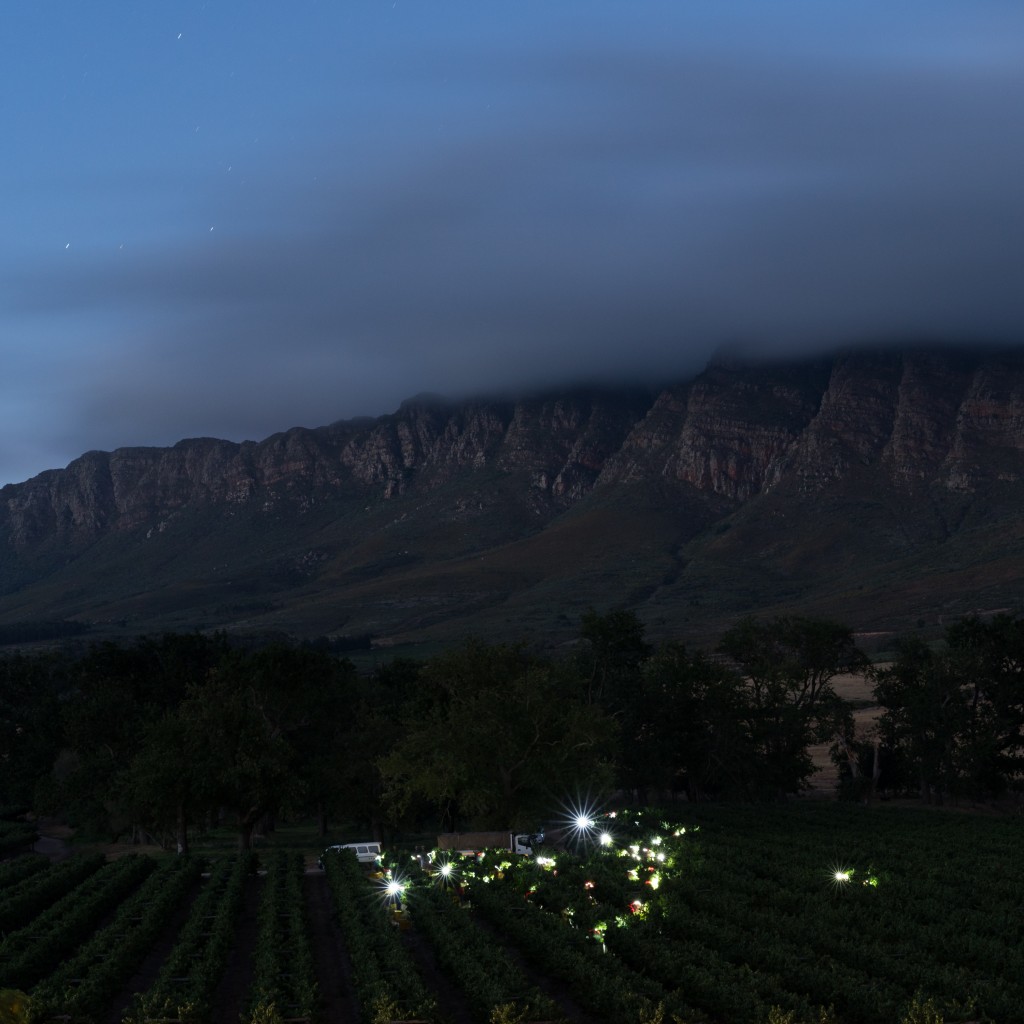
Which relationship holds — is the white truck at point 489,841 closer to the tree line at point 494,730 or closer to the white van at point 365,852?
the tree line at point 494,730

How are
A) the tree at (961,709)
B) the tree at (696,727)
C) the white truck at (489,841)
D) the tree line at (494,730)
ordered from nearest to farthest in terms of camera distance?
the white truck at (489,841), the tree line at (494,730), the tree at (961,709), the tree at (696,727)

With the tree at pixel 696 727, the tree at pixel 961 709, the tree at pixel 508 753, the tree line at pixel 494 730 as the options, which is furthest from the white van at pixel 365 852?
the tree at pixel 961 709

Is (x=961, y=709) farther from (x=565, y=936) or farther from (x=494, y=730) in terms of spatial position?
(x=565, y=936)

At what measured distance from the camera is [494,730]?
55.0 meters

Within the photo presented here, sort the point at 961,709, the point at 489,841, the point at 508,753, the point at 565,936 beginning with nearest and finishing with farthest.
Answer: the point at 565,936, the point at 489,841, the point at 508,753, the point at 961,709

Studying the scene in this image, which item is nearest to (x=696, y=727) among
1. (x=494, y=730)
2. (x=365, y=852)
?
(x=494, y=730)

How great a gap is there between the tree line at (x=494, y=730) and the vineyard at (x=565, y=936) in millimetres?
5581

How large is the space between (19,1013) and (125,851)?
197 ft

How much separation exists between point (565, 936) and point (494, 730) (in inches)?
928

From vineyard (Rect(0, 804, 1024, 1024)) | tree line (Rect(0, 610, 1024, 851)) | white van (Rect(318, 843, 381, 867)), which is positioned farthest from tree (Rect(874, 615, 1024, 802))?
white van (Rect(318, 843, 381, 867))

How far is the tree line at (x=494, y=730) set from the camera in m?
55.7

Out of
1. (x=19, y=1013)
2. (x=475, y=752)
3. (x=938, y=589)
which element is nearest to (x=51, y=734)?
(x=475, y=752)

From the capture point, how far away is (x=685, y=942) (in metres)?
30.6

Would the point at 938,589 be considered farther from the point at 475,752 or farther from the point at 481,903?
the point at 481,903
